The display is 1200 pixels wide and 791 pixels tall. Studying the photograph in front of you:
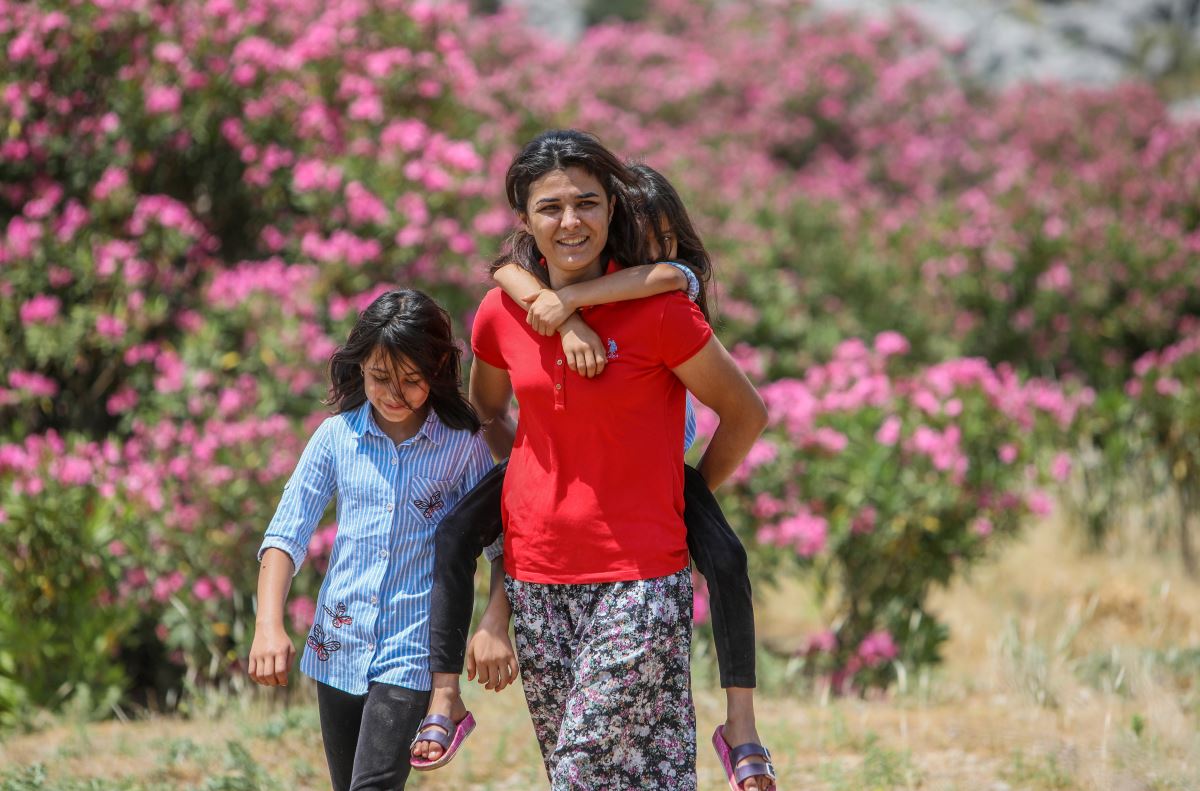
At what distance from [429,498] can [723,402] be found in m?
0.60

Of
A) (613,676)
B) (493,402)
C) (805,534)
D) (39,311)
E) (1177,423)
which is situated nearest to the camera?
(613,676)

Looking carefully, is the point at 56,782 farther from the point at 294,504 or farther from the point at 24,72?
the point at 24,72

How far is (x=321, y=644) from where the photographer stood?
2.42 meters

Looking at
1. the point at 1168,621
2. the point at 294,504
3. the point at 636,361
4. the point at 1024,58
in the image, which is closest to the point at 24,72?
the point at 294,504

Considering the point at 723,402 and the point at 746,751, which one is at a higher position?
the point at 723,402

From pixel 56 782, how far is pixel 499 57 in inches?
370

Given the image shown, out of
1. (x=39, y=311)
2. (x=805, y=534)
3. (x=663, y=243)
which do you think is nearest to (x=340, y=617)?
(x=663, y=243)

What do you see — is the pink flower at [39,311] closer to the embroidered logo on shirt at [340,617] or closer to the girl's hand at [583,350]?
the embroidered logo on shirt at [340,617]

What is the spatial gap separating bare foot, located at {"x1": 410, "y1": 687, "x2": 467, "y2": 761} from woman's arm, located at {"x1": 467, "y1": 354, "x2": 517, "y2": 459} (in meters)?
0.51

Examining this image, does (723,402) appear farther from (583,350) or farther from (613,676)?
(613,676)

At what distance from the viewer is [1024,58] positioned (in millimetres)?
20547

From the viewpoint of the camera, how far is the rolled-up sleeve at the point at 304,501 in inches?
96.2

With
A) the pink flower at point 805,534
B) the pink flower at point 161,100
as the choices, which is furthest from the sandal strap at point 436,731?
the pink flower at point 161,100

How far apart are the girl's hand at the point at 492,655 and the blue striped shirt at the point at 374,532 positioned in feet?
0.32
